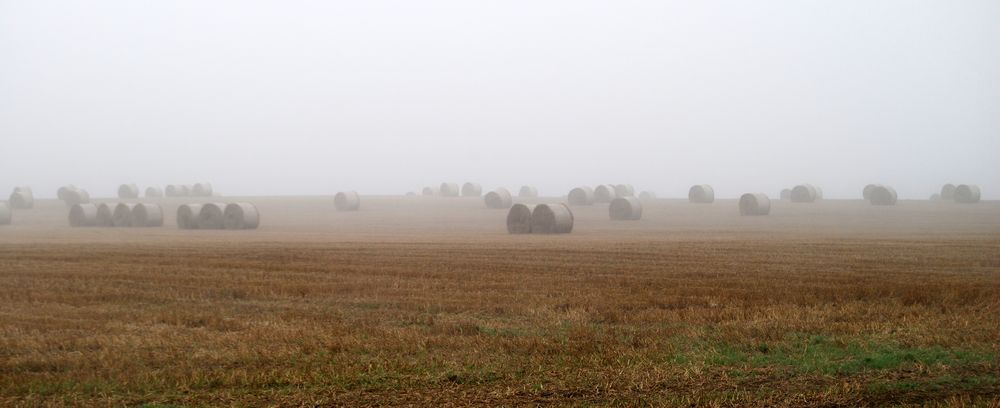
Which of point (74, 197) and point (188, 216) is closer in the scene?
point (188, 216)

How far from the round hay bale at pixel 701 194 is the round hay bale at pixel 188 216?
33.1m

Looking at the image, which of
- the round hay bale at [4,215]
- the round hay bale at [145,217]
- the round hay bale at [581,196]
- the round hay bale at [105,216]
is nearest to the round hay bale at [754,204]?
the round hay bale at [581,196]

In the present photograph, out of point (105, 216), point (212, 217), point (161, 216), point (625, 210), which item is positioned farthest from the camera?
point (625, 210)

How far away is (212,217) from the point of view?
3753 centimetres

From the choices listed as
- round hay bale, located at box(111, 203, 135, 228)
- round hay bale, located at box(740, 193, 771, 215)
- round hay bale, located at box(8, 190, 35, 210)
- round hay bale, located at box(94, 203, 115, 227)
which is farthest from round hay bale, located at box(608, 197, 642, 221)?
round hay bale, located at box(8, 190, 35, 210)

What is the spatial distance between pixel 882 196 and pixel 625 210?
61.0 ft

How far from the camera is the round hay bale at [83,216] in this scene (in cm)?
4131

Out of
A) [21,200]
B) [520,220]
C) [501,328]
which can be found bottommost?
[501,328]

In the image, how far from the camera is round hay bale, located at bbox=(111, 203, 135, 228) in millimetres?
40219

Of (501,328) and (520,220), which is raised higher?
(520,220)

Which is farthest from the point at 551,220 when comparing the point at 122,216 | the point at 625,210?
the point at 122,216

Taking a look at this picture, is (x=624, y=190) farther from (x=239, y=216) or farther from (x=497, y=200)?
(x=239, y=216)

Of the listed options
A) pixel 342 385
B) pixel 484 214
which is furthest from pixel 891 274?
pixel 484 214

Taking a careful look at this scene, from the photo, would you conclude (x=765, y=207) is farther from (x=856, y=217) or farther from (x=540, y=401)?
(x=540, y=401)
